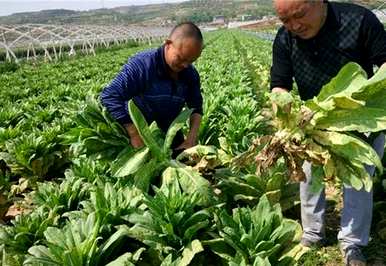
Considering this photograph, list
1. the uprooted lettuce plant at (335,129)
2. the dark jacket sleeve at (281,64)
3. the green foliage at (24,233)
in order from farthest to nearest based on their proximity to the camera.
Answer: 1. the dark jacket sleeve at (281,64)
2. the green foliage at (24,233)
3. the uprooted lettuce plant at (335,129)

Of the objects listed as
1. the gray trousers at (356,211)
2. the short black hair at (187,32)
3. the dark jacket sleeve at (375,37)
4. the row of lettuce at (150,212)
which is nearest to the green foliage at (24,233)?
the row of lettuce at (150,212)

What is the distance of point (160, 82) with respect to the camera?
12.9ft

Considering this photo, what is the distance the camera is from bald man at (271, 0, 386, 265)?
3285 mm

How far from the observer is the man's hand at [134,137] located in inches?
147

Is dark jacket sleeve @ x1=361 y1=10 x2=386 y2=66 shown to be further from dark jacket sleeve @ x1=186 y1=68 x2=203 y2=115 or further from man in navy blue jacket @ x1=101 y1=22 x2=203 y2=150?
dark jacket sleeve @ x1=186 y1=68 x2=203 y2=115

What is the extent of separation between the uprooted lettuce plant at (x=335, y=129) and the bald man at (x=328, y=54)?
538 millimetres

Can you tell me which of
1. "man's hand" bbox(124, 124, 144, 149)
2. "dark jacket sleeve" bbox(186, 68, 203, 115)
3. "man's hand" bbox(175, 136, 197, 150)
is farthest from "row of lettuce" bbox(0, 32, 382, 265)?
"dark jacket sleeve" bbox(186, 68, 203, 115)

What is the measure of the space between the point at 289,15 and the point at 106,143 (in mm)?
1727

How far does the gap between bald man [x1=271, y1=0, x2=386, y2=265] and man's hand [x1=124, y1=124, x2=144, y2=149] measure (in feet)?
3.50

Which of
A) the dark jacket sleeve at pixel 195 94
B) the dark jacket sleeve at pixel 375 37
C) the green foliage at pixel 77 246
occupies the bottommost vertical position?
the green foliage at pixel 77 246

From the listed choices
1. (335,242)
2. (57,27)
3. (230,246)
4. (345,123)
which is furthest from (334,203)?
(57,27)

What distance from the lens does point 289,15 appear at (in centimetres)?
316

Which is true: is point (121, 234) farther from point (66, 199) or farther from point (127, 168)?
point (66, 199)

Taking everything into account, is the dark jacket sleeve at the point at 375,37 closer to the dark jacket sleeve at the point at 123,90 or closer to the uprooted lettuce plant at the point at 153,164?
the uprooted lettuce plant at the point at 153,164
